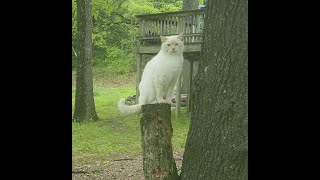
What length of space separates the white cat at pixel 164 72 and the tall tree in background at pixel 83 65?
4761 millimetres

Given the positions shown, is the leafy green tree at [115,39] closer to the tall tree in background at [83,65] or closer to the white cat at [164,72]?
the tall tree in background at [83,65]

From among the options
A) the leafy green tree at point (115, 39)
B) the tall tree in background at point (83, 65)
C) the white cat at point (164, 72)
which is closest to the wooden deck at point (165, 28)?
the tall tree in background at point (83, 65)

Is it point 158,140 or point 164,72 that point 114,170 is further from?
point 158,140

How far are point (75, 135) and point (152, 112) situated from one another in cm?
567

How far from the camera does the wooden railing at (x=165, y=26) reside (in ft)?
36.4

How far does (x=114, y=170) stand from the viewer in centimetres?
705

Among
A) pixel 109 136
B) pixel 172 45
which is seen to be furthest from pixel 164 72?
pixel 109 136

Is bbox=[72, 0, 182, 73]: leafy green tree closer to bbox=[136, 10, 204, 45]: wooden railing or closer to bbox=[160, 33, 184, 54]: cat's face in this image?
bbox=[136, 10, 204, 45]: wooden railing

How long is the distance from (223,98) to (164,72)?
2936 millimetres

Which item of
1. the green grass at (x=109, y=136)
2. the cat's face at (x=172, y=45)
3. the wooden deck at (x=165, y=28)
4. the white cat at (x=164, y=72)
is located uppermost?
the wooden deck at (x=165, y=28)

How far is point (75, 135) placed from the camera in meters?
9.95

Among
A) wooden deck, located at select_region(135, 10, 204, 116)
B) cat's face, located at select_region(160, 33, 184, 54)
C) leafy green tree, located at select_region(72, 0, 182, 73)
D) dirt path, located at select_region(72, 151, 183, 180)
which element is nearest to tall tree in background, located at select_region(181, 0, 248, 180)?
dirt path, located at select_region(72, 151, 183, 180)
